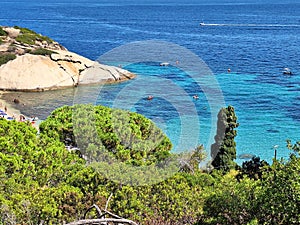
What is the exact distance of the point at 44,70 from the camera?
44.9 m

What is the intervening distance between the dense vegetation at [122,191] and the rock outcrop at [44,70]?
30.4 meters

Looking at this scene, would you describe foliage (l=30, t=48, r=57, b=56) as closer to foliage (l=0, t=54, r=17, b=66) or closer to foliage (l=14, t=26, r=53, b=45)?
foliage (l=0, t=54, r=17, b=66)

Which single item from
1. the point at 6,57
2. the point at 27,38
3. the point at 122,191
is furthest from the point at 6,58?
Result: the point at 122,191

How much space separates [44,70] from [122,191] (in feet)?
116

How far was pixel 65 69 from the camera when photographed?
4594cm

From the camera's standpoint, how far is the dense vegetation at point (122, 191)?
901cm

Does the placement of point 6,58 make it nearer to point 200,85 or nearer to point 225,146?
point 200,85

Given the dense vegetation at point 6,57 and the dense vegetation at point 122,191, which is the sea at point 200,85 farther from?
the dense vegetation at point 122,191

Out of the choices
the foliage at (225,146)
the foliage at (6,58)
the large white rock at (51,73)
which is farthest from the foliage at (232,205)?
the foliage at (6,58)

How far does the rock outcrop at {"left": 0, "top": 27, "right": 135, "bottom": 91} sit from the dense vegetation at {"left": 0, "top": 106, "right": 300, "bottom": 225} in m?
30.4

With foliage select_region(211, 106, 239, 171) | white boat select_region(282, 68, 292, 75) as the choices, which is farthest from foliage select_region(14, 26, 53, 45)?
foliage select_region(211, 106, 239, 171)

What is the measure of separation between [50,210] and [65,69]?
36636 millimetres

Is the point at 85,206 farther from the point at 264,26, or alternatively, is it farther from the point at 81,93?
the point at 264,26

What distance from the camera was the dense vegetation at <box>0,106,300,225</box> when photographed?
9008 millimetres
